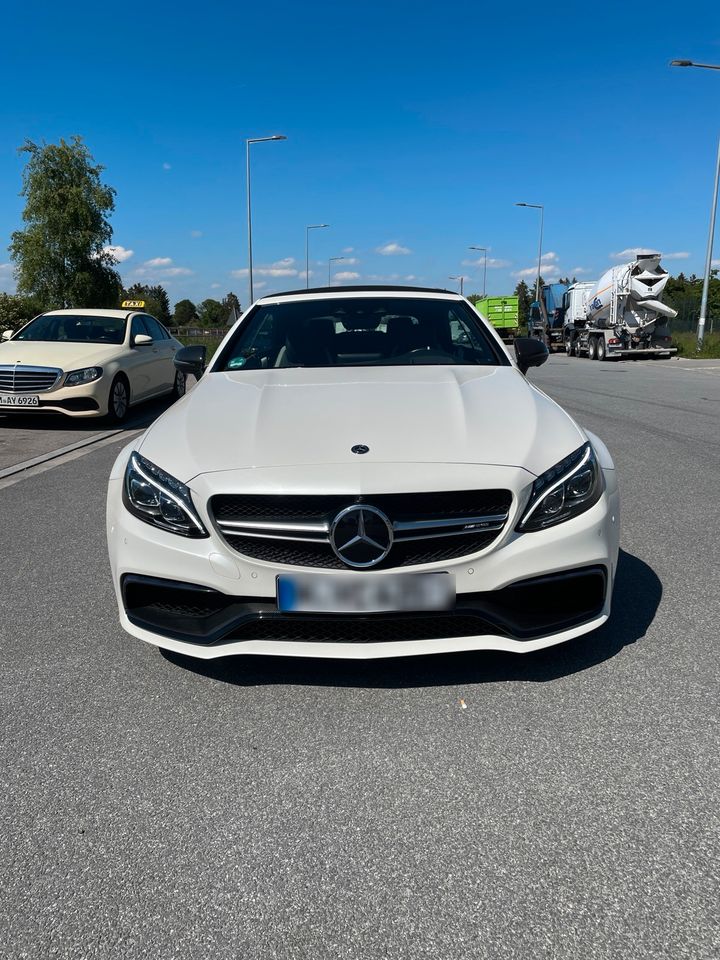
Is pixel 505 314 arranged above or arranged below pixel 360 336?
below

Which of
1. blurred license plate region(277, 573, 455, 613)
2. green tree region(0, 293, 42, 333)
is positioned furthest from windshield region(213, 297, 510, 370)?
green tree region(0, 293, 42, 333)

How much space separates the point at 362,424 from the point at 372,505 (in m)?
0.49

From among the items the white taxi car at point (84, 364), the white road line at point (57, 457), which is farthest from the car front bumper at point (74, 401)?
the white road line at point (57, 457)

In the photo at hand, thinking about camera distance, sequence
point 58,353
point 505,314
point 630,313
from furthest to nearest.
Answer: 1. point 505,314
2. point 630,313
3. point 58,353

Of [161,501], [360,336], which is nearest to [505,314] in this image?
[360,336]

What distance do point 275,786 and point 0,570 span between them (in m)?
2.65

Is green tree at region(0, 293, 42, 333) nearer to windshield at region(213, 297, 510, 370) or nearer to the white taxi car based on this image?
the white taxi car

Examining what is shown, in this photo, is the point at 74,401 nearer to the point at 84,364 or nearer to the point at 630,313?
the point at 84,364

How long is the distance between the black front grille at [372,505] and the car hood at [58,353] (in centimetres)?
786

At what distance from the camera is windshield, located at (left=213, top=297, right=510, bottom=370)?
14.5ft

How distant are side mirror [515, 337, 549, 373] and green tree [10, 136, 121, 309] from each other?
53095 millimetres

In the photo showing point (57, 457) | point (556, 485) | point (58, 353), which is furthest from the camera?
point (58, 353)

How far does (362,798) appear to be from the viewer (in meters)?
2.32

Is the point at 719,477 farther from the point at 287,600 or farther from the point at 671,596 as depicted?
the point at 287,600
